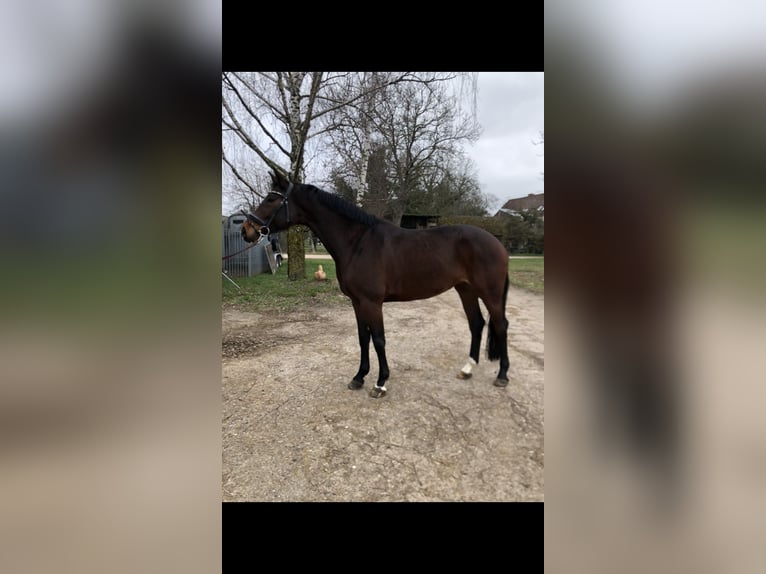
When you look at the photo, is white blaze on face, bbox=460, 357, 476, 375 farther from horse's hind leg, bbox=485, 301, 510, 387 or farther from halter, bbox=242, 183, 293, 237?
halter, bbox=242, 183, 293, 237

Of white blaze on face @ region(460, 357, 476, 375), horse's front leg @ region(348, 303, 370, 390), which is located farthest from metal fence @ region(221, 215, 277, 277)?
white blaze on face @ region(460, 357, 476, 375)

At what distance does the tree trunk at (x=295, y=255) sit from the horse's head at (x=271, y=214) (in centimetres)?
619

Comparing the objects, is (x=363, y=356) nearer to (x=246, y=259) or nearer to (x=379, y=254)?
(x=379, y=254)

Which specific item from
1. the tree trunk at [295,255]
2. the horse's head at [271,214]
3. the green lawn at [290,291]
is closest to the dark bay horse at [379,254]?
the horse's head at [271,214]

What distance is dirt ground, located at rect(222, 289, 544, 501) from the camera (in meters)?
1.87

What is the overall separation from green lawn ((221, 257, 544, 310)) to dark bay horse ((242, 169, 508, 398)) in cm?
403

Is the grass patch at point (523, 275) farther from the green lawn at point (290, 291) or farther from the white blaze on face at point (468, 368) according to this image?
the white blaze on face at point (468, 368)

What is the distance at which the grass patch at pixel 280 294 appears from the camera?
790 centimetres

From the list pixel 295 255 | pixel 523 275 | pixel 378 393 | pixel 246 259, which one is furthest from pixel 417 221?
pixel 378 393

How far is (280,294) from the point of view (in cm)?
877

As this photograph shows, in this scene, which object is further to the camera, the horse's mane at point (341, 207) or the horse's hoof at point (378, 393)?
the horse's mane at point (341, 207)
